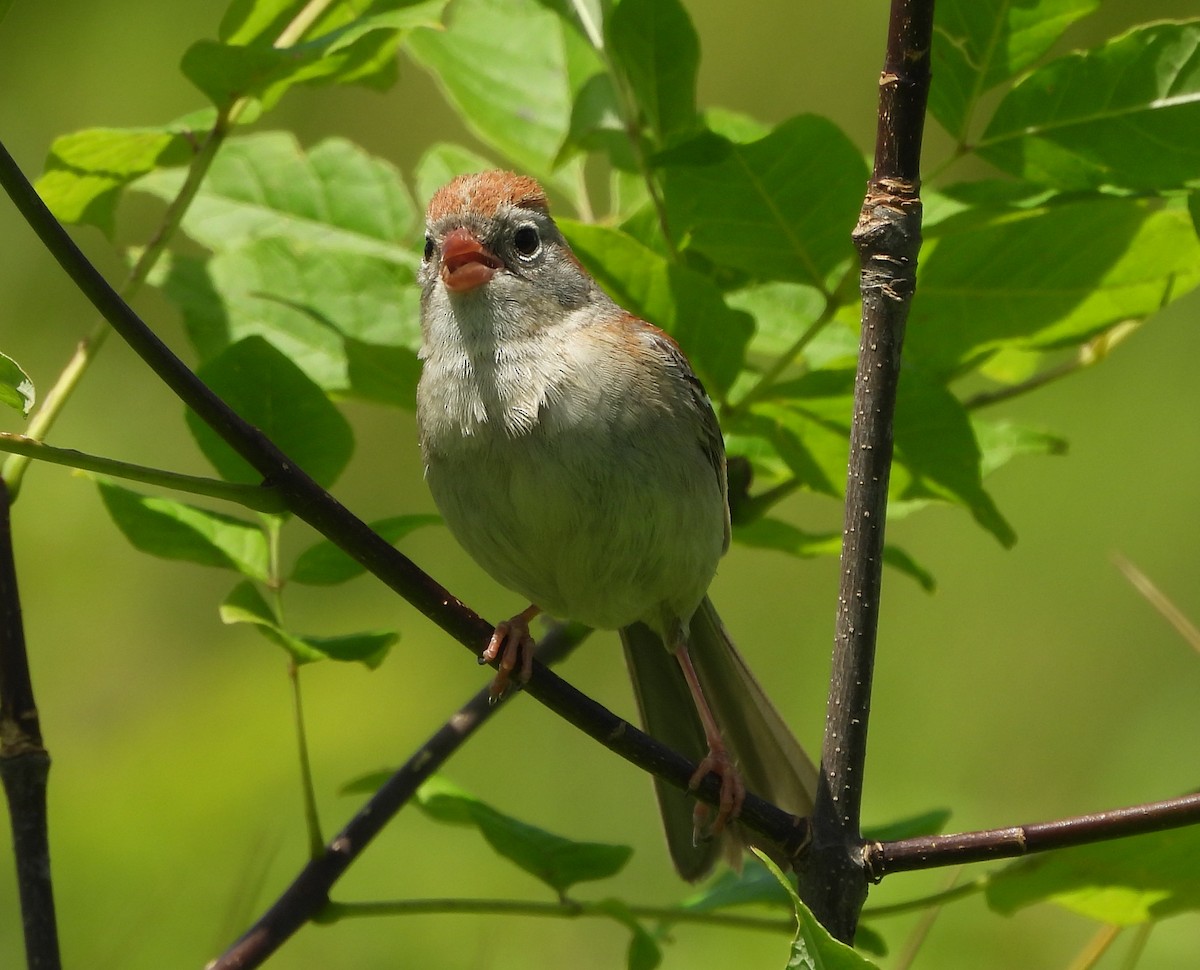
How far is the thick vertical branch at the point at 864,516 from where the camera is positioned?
1764 mm

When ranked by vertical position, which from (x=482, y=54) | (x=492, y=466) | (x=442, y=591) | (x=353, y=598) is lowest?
(x=353, y=598)

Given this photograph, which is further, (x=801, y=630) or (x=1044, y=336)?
(x=801, y=630)

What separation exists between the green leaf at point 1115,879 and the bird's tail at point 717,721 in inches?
26.6

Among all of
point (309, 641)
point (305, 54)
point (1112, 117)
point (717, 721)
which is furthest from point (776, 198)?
point (717, 721)

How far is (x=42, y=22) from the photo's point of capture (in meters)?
5.44

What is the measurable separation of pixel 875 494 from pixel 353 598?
3003mm

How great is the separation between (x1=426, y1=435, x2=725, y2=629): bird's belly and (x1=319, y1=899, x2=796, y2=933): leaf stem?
65 cm

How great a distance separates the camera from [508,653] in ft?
7.57

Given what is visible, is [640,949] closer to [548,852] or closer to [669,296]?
[548,852]

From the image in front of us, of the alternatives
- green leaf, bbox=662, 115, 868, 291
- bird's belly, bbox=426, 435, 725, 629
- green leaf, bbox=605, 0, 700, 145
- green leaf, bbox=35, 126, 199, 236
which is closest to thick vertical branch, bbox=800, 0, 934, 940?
green leaf, bbox=662, 115, 868, 291

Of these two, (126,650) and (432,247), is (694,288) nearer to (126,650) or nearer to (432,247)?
(432,247)

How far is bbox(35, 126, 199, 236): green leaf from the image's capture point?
2.07 m

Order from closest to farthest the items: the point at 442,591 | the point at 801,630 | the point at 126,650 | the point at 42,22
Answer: the point at 442,591 < the point at 126,650 < the point at 801,630 < the point at 42,22

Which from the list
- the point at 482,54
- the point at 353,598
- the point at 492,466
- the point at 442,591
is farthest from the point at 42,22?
the point at 442,591
